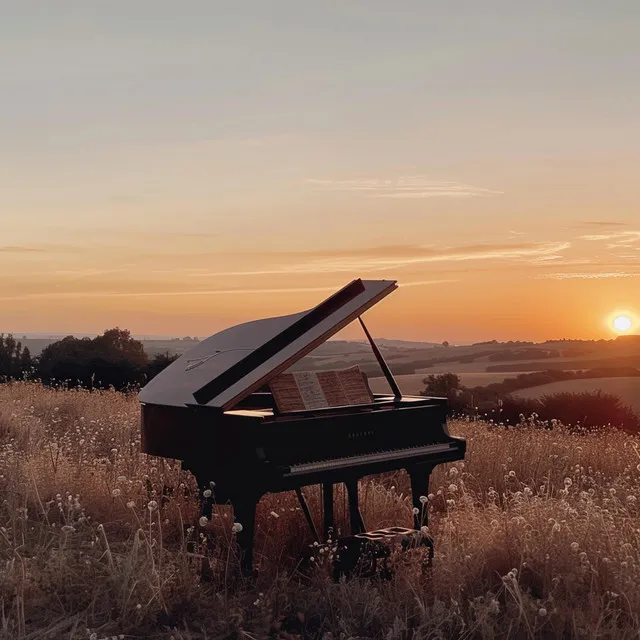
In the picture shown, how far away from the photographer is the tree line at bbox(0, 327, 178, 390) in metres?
20.3

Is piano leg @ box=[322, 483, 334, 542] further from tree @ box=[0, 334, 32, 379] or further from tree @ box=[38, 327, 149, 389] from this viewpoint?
tree @ box=[0, 334, 32, 379]

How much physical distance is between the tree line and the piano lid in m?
11.8

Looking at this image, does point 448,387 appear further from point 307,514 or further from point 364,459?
point 364,459

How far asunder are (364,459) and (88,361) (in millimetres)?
16421

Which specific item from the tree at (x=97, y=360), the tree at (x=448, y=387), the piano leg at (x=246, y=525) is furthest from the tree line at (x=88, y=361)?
the piano leg at (x=246, y=525)

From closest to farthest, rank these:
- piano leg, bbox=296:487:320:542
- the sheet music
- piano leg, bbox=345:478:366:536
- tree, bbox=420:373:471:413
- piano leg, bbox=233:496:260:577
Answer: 1. piano leg, bbox=233:496:260:577
2. the sheet music
3. piano leg, bbox=296:487:320:542
4. piano leg, bbox=345:478:366:536
5. tree, bbox=420:373:471:413

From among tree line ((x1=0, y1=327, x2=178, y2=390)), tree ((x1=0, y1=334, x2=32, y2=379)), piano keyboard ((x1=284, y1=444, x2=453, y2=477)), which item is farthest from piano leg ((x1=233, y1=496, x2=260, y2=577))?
tree ((x1=0, y1=334, x2=32, y2=379))

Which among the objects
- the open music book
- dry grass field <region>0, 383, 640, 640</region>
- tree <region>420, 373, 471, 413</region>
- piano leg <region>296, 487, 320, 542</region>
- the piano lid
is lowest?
dry grass field <region>0, 383, 640, 640</region>

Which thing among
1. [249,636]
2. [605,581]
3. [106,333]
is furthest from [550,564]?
[106,333]

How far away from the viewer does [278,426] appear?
564 cm

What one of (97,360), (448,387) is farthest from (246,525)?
(97,360)

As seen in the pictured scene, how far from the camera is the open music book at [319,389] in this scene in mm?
5925

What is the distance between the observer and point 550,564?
18.5 feet

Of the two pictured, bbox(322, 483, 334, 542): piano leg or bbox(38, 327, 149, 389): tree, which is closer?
bbox(322, 483, 334, 542): piano leg
